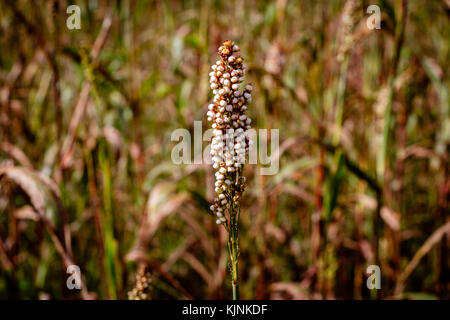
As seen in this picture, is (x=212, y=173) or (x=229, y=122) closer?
(x=229, y=122)

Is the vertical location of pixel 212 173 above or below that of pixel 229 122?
below

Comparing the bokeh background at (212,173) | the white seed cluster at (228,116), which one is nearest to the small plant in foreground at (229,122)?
the white seed cluster at (228,116)

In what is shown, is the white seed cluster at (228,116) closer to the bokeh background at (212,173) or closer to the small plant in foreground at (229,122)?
the small plant in foreground at (229,122)

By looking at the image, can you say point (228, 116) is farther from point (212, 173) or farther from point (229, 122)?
point (212, 173)

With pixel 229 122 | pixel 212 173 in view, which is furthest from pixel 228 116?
pixel 212 173

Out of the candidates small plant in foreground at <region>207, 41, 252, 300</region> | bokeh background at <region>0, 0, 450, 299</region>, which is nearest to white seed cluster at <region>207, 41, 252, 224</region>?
small plant in foreground at <region>207, 41, 252, 300</region>

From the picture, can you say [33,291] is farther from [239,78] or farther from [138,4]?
[138,4]
